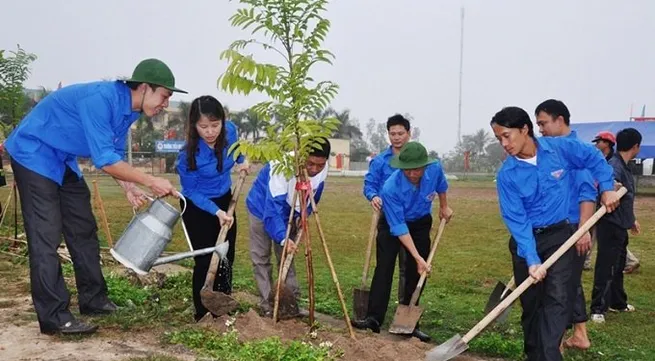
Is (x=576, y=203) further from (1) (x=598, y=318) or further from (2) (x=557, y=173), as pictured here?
(1) (x=598, y=318)

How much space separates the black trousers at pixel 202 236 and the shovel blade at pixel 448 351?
1.95 metres

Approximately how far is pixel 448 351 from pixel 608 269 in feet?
8.40

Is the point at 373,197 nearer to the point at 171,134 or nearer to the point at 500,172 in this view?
the point at 500,172

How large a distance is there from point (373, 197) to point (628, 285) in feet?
11.9

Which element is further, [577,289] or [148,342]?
[577,289]

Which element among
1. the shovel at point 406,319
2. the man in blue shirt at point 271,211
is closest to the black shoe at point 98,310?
the man in blue shirt at point 271,211

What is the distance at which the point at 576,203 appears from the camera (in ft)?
15.6

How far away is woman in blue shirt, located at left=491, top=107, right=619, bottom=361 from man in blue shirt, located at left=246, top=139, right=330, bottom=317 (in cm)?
Answer: 142

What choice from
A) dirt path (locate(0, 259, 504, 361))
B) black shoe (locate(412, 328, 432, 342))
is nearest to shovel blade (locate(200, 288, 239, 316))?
dirt path (locate(0, 259, 504, 361))

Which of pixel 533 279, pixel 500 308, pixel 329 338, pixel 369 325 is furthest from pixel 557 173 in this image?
pixel 369 325

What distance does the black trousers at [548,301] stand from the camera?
416 cm

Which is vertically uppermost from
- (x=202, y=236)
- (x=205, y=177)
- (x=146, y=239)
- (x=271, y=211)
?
(x=205, y=177)

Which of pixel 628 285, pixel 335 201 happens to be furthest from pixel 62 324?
pixel 335 201

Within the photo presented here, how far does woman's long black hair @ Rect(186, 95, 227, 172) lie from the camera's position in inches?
196
